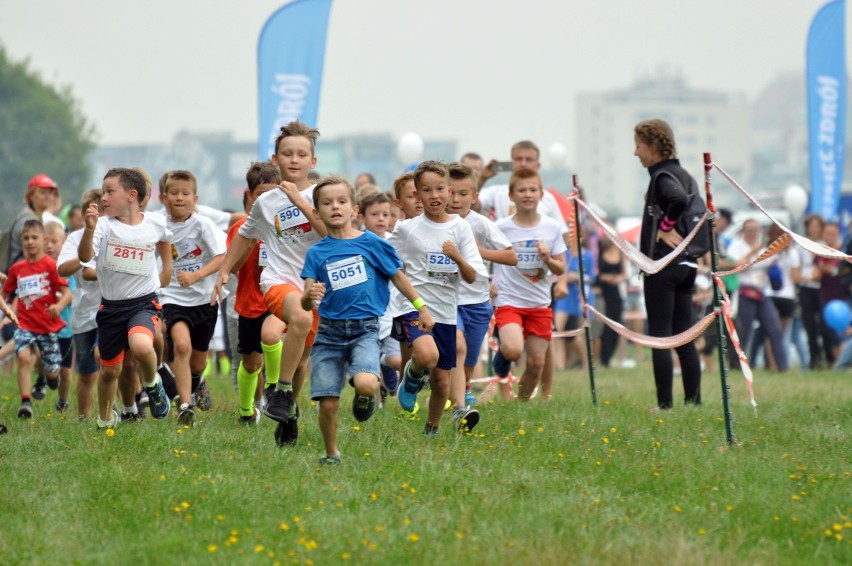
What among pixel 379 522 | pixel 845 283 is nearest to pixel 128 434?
pixel 379 522

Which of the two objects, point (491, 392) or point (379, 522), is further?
point (491, 392)

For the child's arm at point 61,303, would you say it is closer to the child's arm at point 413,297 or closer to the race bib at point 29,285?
the race bib at point 29,285

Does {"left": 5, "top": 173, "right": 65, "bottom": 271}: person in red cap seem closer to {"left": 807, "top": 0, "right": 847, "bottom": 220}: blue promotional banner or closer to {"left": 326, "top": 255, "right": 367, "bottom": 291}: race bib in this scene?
{"left": 326, "top": 255, "right": 367, "bottom": 291}: race bib

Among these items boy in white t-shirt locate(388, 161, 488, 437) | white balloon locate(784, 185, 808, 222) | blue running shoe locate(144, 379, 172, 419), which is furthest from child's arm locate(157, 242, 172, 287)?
white balloon locate(784, 185, 808, 222)

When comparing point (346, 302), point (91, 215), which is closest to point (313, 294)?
point (346, 302)

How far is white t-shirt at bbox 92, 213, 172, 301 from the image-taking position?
9.27 metres

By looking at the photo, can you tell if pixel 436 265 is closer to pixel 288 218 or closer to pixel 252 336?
pixel 288 218

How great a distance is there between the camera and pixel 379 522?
6.49m

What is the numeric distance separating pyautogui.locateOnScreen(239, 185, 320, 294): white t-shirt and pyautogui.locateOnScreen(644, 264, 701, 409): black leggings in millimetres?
2980

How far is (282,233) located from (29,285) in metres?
3.98

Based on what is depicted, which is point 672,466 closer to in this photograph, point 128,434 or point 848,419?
point 848,419

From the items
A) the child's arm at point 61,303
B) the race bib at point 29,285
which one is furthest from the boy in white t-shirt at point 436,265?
the race bib at point 29,285

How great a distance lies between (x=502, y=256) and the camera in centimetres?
970

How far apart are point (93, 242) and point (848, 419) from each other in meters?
5.99
